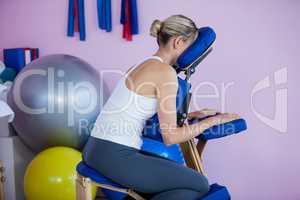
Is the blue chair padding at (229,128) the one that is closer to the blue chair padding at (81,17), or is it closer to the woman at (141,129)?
the woman at (141,129)

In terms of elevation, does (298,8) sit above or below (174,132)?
above

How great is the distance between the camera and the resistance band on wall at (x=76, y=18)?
2.49m

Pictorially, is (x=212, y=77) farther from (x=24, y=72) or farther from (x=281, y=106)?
(x=24, y=72)

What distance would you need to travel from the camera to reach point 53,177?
1.98 meters

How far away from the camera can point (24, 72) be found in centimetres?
216

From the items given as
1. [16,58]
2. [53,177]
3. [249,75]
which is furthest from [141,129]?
[16,58]

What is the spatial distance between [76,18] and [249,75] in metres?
1.14

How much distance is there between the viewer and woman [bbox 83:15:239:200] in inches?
51.3

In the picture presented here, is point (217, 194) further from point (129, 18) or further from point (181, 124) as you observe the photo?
point (129, 18)

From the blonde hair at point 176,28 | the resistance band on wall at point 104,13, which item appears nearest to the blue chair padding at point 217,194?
the blonde hair at point 176,28

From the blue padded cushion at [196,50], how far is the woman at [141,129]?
1.4 inches

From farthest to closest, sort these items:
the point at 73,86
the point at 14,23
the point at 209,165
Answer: the point at 14,23, the point at 209,165, the point at 73,86

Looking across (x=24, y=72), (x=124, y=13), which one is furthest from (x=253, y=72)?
(x=24, y=72)

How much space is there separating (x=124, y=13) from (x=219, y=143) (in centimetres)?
98
